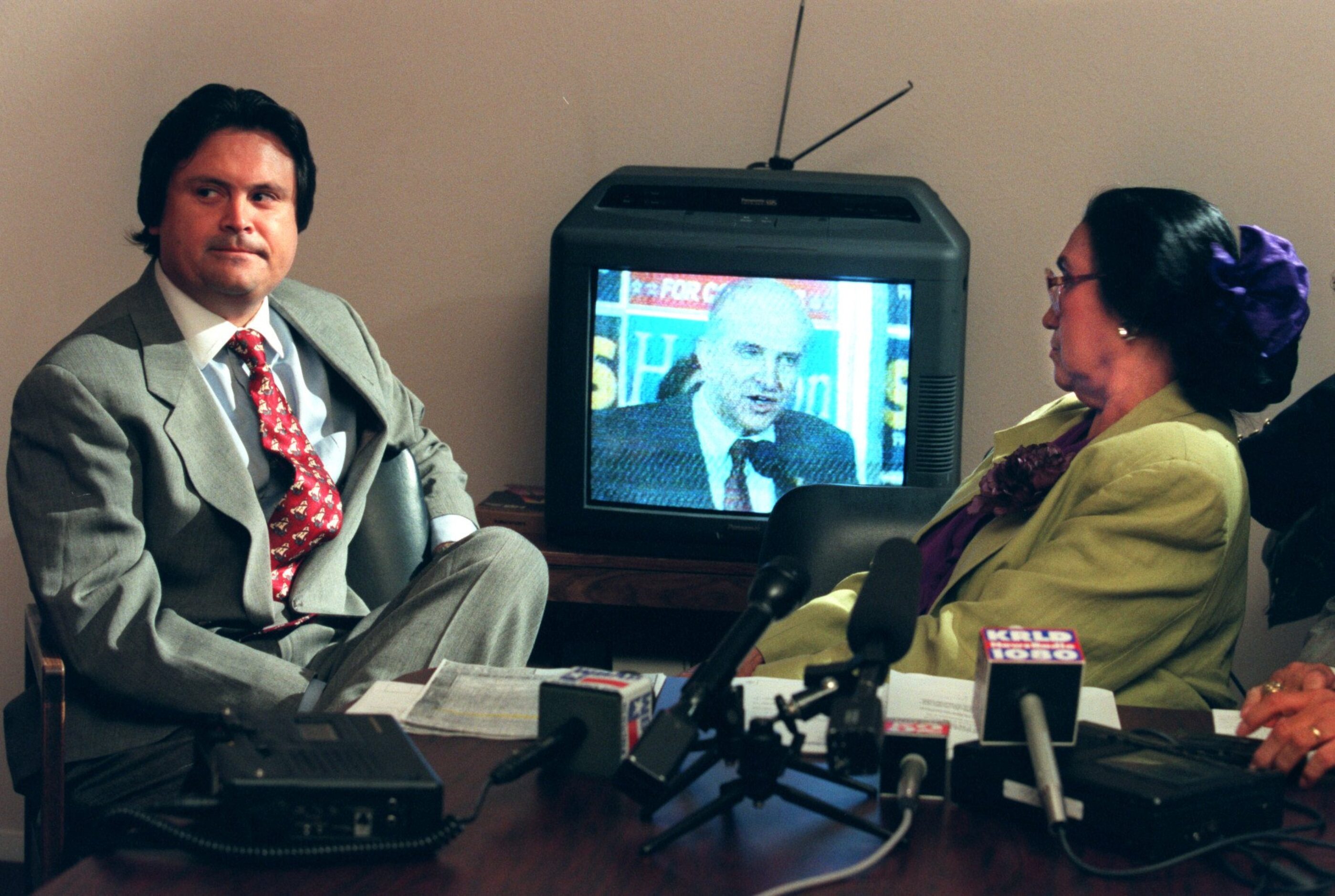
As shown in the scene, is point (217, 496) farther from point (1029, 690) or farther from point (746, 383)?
point (1029, 690)

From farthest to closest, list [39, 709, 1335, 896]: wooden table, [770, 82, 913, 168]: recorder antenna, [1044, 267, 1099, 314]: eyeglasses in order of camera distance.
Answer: [770, 82, 913, 168]: recorder antenna < [1044, 267, 1099, 314]: eyeglasses < [39, 709, 1335, 896]: wooden table

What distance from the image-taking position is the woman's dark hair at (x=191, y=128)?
218cm

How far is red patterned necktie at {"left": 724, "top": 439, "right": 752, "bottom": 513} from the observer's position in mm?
2553

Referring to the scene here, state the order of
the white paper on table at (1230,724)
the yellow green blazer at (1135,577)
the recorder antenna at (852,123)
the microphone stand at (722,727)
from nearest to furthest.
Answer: the microphone stand at (722,727) < the white paper on table at (1230,724) < the yellow green blazer at (1135,577) < the recorder antenna at (852,123)

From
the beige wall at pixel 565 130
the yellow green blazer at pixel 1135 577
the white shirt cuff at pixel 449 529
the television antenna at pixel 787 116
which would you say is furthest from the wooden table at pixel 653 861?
the beige wall at pixel 565 130

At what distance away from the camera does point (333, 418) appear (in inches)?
90.0

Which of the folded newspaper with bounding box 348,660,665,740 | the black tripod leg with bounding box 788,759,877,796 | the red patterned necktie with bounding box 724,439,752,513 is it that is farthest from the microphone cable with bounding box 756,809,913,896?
the red patterned necktie with bounding box 724,439,752,513

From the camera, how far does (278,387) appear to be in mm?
2188

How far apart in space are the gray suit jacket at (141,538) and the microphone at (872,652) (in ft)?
3.70

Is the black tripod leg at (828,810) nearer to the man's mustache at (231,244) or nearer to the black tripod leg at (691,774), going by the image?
the black tripod leg at (691,774)

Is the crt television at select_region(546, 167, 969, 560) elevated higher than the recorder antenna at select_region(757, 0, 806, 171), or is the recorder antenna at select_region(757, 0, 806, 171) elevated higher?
the recorder antenna at select_region(757, 0, 806, 171)

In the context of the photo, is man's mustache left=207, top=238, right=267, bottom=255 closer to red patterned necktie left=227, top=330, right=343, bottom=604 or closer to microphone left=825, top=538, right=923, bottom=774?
red patterned necktie left=227, top=330, right=343, bottom=604

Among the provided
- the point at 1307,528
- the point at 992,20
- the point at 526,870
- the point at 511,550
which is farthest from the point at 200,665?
the point at 992,20

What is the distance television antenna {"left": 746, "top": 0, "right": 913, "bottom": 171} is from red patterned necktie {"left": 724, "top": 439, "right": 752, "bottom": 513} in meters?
0.61
